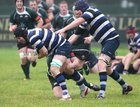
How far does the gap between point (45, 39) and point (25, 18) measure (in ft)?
15.3

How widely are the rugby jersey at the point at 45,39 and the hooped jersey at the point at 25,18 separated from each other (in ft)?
14.6

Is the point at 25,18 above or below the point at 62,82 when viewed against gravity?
below

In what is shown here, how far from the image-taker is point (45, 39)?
12195 millimetres

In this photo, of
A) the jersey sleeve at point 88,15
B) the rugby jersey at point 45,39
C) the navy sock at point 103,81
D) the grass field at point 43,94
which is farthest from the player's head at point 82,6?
the grass field at point 43,94

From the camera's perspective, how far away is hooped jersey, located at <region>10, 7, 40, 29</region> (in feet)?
54.9

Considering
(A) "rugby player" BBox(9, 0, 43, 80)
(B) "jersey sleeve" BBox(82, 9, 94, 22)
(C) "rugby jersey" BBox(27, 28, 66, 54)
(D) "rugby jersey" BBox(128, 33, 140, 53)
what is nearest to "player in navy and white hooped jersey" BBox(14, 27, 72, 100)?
(C) "rugby jersey" BBox(27, 28, 66, 54)

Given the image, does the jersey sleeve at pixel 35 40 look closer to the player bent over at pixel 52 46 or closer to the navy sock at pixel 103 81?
the player bent over at pixel 52 46

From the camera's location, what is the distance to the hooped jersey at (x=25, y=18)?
16734 mm

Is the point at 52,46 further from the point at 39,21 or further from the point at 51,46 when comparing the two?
the point at 39,21

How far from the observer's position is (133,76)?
17.5 meters

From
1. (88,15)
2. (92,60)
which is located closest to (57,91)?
(88,15)

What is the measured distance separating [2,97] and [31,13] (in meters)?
4.43

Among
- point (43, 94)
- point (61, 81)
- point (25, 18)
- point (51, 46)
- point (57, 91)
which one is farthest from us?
point (25, 18)

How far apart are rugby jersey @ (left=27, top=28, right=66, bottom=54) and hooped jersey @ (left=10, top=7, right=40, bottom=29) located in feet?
14.6
